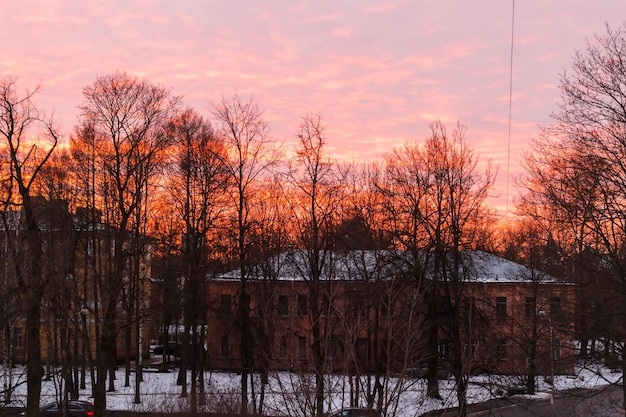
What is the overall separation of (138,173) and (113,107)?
347 cm

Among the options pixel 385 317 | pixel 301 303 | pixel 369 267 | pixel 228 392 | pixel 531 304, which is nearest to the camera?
pixel 301 303

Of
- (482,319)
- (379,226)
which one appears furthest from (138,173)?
(482,319)

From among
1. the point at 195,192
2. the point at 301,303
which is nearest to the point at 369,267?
the point at 195,192

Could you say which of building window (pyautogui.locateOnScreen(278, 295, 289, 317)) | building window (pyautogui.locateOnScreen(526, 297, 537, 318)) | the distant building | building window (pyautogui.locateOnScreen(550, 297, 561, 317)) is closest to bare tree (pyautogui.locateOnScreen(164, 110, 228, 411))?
the distant building

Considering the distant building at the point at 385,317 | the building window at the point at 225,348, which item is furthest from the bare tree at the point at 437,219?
the building window at the point at 225,348

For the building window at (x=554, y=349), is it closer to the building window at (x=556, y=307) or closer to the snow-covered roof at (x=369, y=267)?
the building window at (x=556, y=307)

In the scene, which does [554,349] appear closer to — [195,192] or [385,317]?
[385,317]

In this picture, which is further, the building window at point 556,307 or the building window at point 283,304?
the building window at point 283,304

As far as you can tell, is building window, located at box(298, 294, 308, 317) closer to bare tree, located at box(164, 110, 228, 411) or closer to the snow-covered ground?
the snow-covered ground

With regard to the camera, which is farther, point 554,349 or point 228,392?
point 228,392

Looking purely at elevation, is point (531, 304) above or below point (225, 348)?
above

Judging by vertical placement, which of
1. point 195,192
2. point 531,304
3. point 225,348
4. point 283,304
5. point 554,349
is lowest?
point 225,348

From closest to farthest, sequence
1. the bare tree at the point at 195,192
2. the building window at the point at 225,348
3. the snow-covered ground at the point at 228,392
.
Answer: the snow-covered ground at the point at 228,392, the bare tree at the point at 195,192, the building window at the point at 225,348

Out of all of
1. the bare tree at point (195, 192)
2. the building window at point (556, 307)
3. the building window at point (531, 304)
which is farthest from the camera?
the bare tree at point (195, 192)
